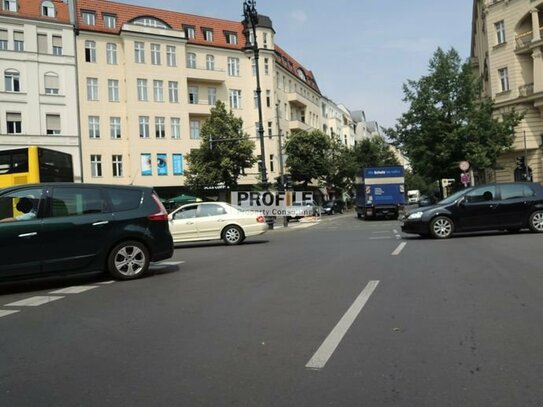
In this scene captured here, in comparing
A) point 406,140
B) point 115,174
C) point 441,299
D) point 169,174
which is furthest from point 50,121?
point 441,299

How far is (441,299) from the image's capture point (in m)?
7.10

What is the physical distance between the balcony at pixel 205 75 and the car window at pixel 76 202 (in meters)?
46.0

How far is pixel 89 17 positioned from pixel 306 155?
79.5ft

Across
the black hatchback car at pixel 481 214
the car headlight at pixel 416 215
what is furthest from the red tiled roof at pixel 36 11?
the black hatchback car at pixel 481 214

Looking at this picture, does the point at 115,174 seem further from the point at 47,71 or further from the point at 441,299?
the point at 441,299

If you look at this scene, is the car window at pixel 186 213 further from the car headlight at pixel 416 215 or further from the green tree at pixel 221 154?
the green tree at pixel 221 154

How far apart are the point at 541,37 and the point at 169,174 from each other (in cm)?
3235

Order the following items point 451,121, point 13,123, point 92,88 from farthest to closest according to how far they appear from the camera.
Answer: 1. point 92,88
2. point 13,123
3. point 451,121

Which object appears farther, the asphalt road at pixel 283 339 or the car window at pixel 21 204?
the car window at pixel 21 204

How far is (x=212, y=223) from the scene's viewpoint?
17984 millimetres

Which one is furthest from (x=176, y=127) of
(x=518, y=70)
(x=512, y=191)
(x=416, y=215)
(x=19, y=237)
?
(x=19, y=237)

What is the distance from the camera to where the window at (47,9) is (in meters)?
47.8

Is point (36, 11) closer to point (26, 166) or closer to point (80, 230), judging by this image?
point (26, 166)

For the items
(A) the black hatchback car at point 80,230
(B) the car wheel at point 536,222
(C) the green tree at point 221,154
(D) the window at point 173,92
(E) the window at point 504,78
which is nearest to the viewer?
(A) the black hatchback car at point 80,230
